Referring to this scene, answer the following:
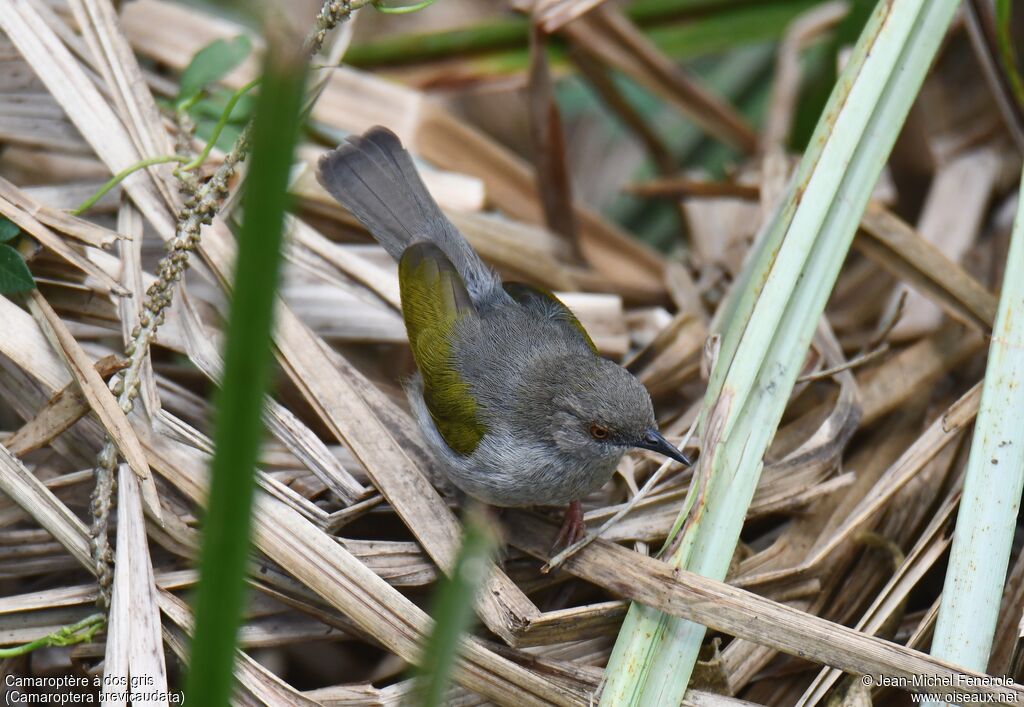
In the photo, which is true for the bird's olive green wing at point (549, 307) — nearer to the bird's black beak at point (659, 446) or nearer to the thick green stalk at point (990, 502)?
the bird's black beak at point (659, 446)

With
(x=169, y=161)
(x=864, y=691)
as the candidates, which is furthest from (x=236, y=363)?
(x=169, y=161)

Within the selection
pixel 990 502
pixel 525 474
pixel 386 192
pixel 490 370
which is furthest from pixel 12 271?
pixel 990 502

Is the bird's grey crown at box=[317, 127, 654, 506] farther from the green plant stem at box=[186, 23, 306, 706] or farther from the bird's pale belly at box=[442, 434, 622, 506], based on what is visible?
the green plant stem at box=[186, 23, 306, 706]

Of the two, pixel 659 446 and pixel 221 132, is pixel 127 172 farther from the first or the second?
pixel 659 446

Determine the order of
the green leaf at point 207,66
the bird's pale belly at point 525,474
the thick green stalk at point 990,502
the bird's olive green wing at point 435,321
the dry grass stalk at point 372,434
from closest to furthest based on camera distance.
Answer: the thick green stalk at point 990,502 < the dry grass stalk at point 372,434 < the bird's pale belly at point 525,474 < the bird's olive green wing at point 435,321 < the green leaf at point 207,66

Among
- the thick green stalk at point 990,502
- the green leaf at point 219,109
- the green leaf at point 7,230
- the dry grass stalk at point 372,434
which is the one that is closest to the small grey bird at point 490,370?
the dry grass stalk at point 372,434

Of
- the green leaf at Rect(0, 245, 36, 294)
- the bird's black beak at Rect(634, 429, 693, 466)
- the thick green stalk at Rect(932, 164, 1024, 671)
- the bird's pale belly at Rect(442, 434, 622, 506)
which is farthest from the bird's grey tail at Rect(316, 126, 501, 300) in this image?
the thick green stalk at Rect(932, 164, 1024, 671)
